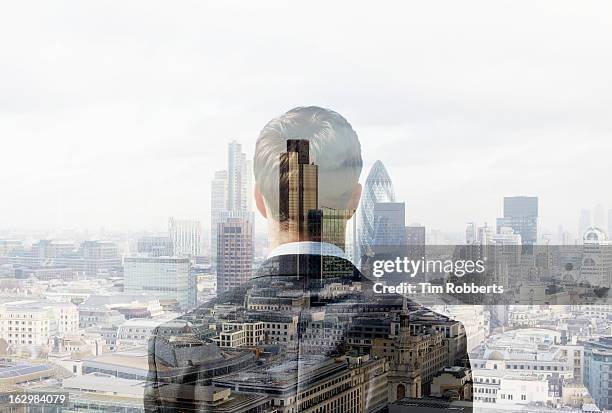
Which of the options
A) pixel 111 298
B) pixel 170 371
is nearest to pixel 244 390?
pixel 170 371

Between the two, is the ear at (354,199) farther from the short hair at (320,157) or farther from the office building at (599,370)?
the office building at (599,370)

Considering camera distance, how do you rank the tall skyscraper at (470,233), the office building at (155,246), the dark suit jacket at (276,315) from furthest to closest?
the office building at (155,246), the tall skyscraper at (470,233), the dark suit jacket at (276,315)

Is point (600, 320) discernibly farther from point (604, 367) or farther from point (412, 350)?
point (412, 350)

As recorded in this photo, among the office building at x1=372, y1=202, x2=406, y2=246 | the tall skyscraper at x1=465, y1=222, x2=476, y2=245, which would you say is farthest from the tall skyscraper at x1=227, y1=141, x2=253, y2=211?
the tall skyscraper at x1=465, y1=222, x2=476, y2=245

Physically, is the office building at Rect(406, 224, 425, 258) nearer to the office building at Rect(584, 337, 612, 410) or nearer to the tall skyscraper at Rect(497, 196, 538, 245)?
the tall skyscraper at Rect(497, 196, 538, 245)

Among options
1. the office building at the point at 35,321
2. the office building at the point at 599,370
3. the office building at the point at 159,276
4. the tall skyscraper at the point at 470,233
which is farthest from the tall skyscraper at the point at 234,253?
the office building at the point at 35,321

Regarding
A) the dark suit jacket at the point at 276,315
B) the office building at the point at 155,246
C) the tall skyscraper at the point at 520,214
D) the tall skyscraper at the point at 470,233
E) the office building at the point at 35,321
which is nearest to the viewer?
the dark suit jacket at the point at 276,315
